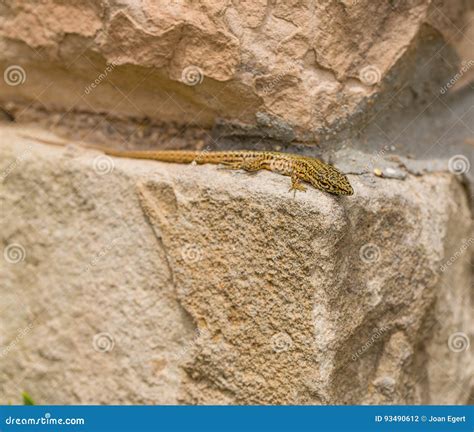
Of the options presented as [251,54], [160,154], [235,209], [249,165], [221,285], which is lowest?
[221,285]

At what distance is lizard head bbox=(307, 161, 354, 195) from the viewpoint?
3588 millimetres

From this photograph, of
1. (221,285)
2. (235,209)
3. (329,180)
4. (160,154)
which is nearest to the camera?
(329,180)

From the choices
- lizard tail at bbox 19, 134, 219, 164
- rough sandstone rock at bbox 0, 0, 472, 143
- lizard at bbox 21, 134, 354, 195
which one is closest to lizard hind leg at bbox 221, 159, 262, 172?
lizard at bbox 21, 134, 354, 195

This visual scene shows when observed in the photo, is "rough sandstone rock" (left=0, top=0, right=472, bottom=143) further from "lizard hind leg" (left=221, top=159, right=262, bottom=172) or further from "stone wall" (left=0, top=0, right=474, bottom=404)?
"lizard hind leg" (left=221, top=159, right=262, bottom=172)

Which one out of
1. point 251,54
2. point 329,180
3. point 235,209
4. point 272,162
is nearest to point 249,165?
point 272,162

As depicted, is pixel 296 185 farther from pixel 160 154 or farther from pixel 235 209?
pixel 160 154

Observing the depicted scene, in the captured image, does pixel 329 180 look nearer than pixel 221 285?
Yes

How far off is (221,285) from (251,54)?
1.41 metres

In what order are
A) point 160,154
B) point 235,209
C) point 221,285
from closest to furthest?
point 235,209
point 221,285
point 160,154

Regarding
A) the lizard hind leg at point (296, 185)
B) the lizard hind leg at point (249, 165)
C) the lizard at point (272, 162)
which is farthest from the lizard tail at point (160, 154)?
the lizard hind leg at point (296, 185)

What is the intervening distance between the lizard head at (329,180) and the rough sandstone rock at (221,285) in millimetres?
63

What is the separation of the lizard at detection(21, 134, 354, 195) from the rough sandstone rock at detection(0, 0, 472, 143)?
0.23 m

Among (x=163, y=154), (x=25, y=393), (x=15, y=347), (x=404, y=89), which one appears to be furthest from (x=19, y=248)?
(x=404, y=89)

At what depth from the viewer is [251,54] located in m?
3.85
